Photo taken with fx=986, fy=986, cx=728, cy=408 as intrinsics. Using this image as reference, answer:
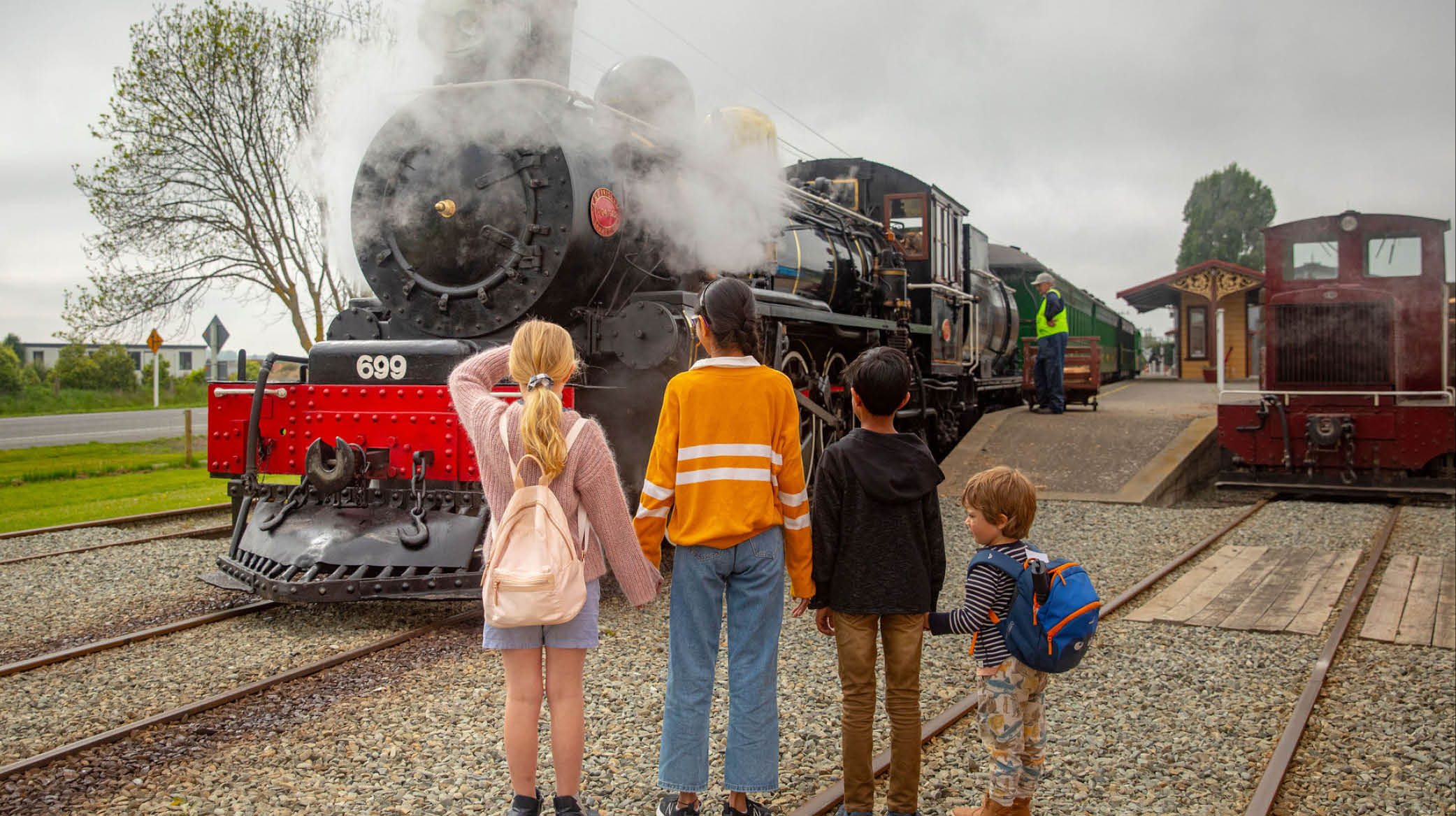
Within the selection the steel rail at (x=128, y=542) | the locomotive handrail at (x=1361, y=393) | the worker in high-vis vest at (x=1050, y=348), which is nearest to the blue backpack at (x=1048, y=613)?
the steel rail at (x=128, y=542)

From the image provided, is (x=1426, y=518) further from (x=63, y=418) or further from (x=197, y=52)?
(x=63, y=418)

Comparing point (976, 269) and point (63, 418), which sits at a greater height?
point (976, 269)

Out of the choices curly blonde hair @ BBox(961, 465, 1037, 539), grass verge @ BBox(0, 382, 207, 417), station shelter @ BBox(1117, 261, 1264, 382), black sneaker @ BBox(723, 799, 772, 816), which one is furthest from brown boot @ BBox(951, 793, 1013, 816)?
station shelter @ BBox(1117, 261, 1264, 382)

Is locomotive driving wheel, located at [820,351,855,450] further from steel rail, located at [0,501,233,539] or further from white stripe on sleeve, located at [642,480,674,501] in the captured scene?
steel rail, located at [0,501,233,539]

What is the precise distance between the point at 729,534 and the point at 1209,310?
81.6ft

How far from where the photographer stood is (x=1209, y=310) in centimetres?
2431

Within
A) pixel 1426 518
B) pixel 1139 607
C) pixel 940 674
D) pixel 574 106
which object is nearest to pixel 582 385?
pixel 574 106

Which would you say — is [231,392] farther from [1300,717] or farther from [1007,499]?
[1300,717]

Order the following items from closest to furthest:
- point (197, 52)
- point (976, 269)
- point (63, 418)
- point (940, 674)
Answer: point (940, 674)
point (197, 52)
point (976, 269)
point (63, 418)

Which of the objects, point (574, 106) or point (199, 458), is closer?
point (574, 106)

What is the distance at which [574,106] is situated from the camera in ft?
18.0

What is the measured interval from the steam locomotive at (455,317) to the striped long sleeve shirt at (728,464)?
1662mm

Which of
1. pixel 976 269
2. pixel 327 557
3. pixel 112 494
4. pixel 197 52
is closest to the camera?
pixel 327 557

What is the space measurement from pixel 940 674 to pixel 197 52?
12.0 meters
